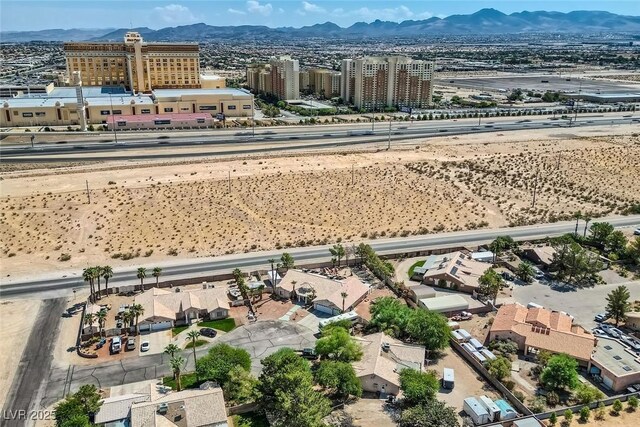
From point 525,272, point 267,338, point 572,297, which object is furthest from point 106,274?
point 572,297

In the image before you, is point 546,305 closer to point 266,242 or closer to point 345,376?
point 345,376

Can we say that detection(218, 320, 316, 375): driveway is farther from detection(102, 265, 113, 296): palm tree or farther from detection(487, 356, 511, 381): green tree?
detection(487, 356, 511, 381): green tree

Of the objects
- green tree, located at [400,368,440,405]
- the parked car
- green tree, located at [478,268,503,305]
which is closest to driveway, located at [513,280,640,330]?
the parked car

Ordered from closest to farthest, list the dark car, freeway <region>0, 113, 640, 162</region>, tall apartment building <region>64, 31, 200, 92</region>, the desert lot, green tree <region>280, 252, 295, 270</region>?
the dark car, green tree <region>280, 252, 295, 270</region>, the desert lot, freeway <region>0, 113, 640, 162</region>, tall apartment building <region>64, 31, 200, 92</region>

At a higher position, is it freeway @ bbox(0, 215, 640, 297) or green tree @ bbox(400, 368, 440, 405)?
green tree @ bbox(400, 368, 440, 405)

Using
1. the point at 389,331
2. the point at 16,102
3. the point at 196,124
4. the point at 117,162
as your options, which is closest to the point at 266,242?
the point at 389,331

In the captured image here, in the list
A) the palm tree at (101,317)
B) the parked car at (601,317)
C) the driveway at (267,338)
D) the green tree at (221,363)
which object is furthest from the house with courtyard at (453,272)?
the palm tree at (101,317)
